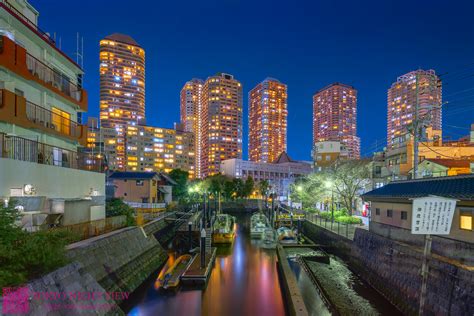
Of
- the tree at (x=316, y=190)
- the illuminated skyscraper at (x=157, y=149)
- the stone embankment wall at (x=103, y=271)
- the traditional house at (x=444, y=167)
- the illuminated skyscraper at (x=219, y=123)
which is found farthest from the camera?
the illuminated skyscraper at (x=219, y=123)

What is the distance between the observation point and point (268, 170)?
126125 millimetres

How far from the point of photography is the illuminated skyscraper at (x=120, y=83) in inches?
5482

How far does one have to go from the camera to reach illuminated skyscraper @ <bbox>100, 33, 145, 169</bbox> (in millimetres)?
139250

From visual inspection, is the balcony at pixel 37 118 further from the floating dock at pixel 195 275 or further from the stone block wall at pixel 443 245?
the stone block wall at pixel 443 245

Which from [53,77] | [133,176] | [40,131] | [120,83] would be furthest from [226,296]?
[120,83]

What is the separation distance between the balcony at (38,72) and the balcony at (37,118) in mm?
1613

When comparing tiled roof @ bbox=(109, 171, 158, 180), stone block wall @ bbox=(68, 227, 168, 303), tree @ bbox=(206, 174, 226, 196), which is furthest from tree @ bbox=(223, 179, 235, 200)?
stone block wall @ bbox=(68, 227, 168, 303)

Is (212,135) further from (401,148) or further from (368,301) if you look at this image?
(368,301)

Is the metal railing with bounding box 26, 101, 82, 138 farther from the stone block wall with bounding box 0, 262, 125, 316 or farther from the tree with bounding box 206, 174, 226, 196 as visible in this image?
the tree with bounding box 206, 174, 226, 196

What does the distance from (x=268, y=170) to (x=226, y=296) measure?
109m

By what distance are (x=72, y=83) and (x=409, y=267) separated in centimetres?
2737

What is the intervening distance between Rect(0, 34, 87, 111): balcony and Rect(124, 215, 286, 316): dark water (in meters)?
15.2

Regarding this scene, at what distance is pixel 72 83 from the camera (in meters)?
22.6

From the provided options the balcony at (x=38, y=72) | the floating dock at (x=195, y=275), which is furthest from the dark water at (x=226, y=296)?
the balcony at (x=38, y=72)
